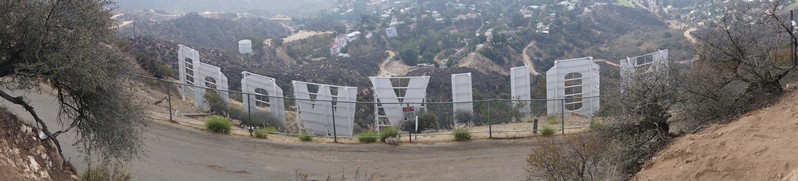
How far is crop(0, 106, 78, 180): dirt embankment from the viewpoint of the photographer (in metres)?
10.9

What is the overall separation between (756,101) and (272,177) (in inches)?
419

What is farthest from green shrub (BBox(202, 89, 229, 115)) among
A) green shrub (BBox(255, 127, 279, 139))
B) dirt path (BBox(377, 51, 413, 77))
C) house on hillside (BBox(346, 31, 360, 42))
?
house on hillside (BBox(346, 31, 360, 42))

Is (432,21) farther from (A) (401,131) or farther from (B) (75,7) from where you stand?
(B) (75,7)

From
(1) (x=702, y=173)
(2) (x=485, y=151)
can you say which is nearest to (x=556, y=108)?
(2) (x=485, y=151)

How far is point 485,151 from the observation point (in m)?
19.6

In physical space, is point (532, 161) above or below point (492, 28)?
below

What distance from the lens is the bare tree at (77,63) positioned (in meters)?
11.9

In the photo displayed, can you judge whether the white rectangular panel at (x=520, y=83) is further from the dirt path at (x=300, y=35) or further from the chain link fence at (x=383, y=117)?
the dirt path at (x=300, y=35)

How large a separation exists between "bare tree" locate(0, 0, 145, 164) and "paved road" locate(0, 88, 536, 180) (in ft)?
7.65

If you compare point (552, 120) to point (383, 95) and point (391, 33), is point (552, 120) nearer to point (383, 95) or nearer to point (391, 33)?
point (383, 95)

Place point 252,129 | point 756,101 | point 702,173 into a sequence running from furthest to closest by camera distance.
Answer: point 252,129
point 756,101
point 702,173

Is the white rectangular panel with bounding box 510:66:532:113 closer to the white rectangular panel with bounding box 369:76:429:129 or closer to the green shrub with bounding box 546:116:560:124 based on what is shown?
the green shrub with bounding box 546:116:560:124

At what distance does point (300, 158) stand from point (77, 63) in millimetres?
7712

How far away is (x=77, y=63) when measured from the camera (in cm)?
1201
